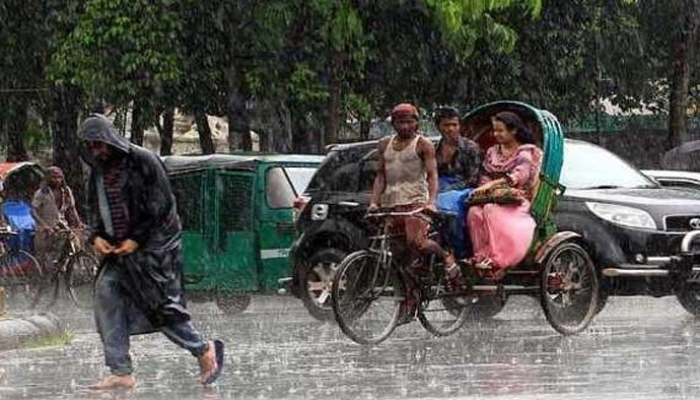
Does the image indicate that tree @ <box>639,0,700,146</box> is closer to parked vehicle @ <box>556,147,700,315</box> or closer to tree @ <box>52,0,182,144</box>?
tree @ <box>52,0,182,144</box>

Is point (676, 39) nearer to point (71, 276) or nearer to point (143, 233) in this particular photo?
point (71, 276)

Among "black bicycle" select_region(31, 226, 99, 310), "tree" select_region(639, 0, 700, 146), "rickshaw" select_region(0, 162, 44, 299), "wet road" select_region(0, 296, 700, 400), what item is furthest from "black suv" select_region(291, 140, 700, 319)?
"tree" select_region(639, 0, 700, 146)

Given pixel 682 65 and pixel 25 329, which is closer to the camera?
pixel 25 329

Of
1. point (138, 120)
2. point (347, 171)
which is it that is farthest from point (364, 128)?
point (347, 171)

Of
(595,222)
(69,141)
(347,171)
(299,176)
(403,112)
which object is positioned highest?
(403,112)

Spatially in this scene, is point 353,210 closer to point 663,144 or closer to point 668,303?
point 668,303

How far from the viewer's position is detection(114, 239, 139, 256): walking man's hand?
10609 millimetres

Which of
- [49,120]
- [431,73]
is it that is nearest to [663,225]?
[431,73]

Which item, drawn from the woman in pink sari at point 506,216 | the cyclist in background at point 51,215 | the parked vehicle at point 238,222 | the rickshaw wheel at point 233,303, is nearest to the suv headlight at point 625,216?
the woman in pink sari at point 506,216

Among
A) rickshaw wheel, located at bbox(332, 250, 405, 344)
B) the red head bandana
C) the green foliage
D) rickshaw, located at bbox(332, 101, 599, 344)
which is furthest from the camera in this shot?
the green foliage

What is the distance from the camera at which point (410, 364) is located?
12.1 metres

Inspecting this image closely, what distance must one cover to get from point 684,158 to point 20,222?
54.9 ft

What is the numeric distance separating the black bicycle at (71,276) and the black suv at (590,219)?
14.0 ft

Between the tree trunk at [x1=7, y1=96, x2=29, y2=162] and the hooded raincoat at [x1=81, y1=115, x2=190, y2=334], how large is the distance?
2363cm
